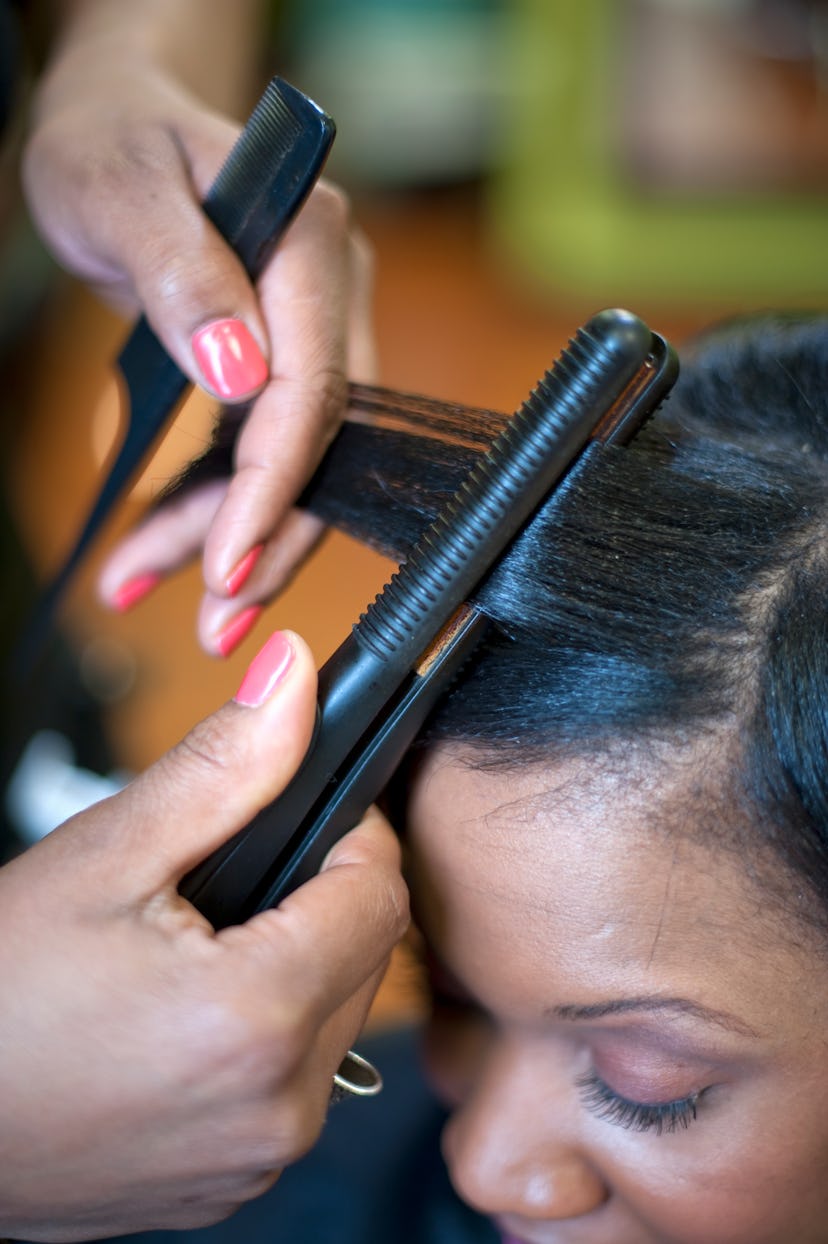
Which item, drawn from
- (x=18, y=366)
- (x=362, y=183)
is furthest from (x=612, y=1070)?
(x=362, y=183)

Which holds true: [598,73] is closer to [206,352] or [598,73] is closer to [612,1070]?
[206,352]

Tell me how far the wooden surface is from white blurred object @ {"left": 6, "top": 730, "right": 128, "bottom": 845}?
99mm

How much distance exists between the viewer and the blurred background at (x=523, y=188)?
2.07 metres

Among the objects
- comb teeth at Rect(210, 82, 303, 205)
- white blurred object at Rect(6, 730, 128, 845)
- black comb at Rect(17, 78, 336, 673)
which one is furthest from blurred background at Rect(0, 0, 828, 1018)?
comb teeth at Rect(210, 82, 303, 205)

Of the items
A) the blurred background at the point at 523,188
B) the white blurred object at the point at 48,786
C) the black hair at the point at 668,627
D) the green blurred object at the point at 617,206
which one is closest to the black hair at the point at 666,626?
the black hair at the point at 668,627

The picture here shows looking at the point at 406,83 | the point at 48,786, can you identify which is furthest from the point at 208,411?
the point at 406,83

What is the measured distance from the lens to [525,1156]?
1.90 feet

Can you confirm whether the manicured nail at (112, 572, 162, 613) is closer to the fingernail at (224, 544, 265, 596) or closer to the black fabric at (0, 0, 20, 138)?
the fingernail at (224, 544, 265, 596)

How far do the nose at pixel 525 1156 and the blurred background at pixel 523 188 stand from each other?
46.7 inches

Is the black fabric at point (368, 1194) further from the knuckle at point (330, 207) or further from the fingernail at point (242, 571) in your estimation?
the knuckle at point (330, 207)

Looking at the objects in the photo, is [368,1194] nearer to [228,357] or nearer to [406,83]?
[228,357]

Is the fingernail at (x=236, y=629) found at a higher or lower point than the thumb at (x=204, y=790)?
lower

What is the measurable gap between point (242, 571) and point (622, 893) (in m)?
0.24

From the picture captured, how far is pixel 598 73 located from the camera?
227 cm
